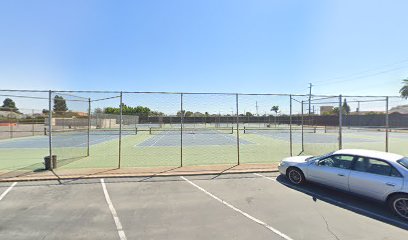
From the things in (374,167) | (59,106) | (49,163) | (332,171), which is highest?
(59,106)

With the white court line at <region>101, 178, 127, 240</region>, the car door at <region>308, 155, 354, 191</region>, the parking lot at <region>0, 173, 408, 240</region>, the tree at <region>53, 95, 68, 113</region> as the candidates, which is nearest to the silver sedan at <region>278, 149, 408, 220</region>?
the car door at <region>308, 155, 354, 191</region>

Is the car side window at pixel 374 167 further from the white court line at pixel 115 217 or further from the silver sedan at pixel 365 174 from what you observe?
the white court line at pixel 115 217

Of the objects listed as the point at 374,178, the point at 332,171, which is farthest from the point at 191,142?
the point at 374,178

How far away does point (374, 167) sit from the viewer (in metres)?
6.49

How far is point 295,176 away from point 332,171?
55.3 inches

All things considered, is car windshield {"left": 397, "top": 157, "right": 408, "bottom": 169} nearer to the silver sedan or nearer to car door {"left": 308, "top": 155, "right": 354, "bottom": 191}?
the silver sedan

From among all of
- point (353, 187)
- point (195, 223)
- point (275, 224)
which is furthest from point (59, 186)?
point (353, 187)

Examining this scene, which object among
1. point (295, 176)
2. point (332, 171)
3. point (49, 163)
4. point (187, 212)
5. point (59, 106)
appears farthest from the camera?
point (59, 106)

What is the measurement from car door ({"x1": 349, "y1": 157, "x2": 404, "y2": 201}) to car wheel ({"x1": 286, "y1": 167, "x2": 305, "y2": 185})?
1656 millimetres

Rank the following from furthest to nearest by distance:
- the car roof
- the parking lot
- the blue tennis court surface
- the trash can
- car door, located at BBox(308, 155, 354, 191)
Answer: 1. the blue tennis court surface
2. the trash can
3. car door, located at BBox(308, 155, 354, 191)
4. the car roof
5. the parking lot

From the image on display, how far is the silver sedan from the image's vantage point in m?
5.89

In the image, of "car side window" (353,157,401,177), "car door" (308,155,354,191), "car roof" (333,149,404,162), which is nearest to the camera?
"car side window" (353,157,401,177)

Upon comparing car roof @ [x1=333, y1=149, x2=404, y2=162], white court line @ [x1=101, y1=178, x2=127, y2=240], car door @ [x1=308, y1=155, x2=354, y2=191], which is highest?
car roof @ [x1=333, y1=149, x2=404, y2=162]

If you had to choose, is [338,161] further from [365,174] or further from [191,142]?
[191,142]
